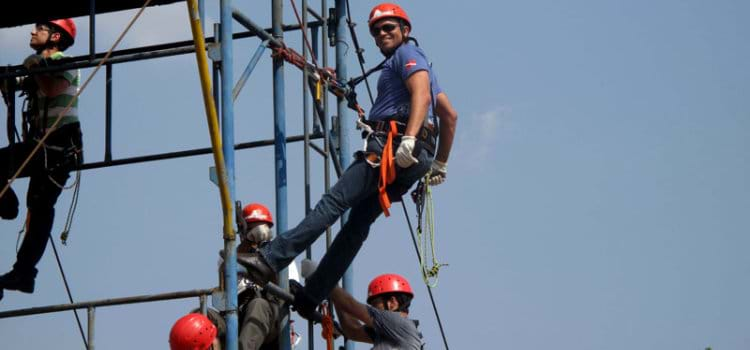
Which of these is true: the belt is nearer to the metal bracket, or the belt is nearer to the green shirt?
the metal bracket

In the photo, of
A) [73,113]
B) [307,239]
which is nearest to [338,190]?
[307,239]

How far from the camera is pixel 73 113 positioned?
1251 cm

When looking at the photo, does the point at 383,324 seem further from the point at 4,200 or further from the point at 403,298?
the point at 4,200

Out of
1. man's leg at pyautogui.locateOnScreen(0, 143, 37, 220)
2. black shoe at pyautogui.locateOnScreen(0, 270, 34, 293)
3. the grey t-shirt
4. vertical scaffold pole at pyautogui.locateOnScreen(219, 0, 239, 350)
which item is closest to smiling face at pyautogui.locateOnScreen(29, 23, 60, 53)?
man's leg at pyautogui.locateOnScreen(0, 143, 37, 220)

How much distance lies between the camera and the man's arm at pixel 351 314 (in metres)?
11.0

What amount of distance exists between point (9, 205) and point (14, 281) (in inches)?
31.6

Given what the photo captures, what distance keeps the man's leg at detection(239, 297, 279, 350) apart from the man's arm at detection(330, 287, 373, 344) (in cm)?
52

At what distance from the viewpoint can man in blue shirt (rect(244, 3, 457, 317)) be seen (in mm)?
9992

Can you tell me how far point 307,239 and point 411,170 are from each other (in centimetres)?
94

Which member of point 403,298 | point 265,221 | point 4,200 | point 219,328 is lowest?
point 219,328

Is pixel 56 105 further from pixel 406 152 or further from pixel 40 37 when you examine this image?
pixel 406 152

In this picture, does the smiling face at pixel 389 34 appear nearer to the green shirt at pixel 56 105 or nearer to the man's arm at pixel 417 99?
the man's arm at pixel 417 99

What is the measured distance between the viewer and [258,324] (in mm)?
10586

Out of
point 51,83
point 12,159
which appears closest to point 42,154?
point 12,159
